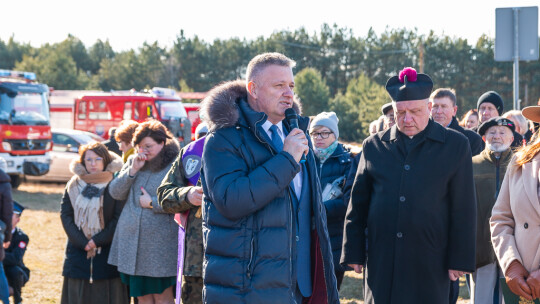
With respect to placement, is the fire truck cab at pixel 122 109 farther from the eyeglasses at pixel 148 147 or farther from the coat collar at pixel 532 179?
the coat collar at pixel 532 179

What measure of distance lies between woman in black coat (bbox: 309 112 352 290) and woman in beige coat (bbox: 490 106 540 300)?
74.5 inches

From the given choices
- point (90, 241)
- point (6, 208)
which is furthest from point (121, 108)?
point (90, 241)

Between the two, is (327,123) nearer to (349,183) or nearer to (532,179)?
(349,183)

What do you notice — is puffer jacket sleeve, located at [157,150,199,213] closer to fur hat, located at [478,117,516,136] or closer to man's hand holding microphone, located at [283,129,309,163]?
man's hand holding microphone, located at [283,129,309,163]

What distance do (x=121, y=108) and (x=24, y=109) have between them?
20.5 feet

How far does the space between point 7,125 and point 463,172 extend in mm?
15753

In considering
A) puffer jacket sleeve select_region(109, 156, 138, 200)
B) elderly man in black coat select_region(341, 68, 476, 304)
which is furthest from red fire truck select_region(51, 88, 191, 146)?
elderly man in black coat select_region(341, 68, 476, 304)

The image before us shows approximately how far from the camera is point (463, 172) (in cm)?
402

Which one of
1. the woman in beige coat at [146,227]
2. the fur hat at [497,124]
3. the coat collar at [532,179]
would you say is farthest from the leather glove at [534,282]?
the woman in beige coat at [146,227]

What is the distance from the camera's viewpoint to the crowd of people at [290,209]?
3.02m

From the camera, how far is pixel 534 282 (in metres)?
3.39

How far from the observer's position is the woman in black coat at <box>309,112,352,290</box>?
18.0 feet

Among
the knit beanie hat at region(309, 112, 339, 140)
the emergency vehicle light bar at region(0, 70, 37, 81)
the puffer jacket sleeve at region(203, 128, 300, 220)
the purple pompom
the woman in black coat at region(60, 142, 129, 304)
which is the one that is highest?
the emergency vehicle light bar at region(0, 70, 37, 81)

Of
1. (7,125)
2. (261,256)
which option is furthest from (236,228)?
(7,125)
